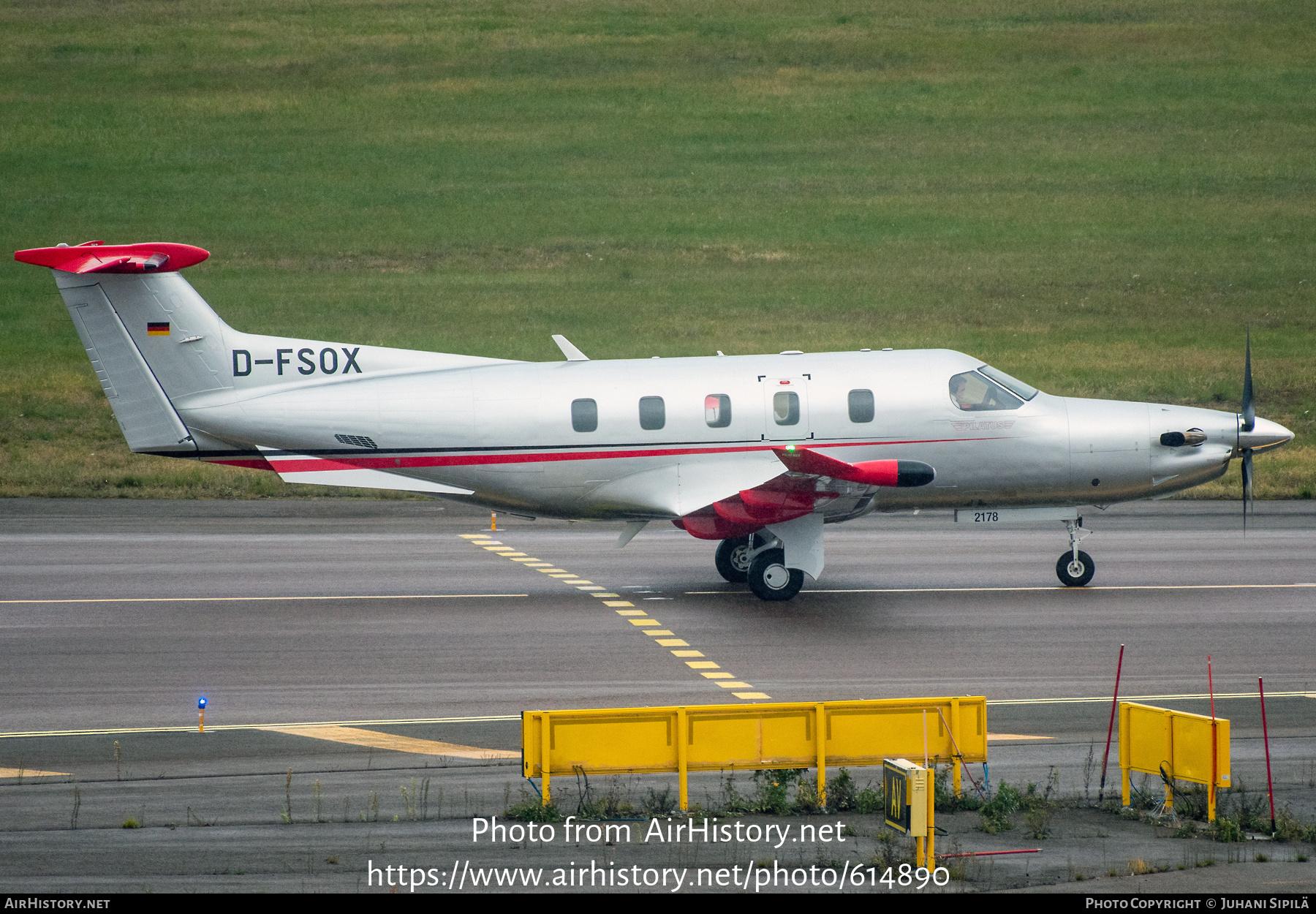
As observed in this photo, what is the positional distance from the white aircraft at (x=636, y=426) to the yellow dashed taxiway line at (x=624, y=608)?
1228 millimetres

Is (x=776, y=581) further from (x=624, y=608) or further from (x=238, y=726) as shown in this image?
(x=238, y=726)

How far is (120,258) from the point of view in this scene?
19.7 metres

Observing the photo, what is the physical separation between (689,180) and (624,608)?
43637 mm

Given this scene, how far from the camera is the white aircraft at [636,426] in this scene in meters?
20.2

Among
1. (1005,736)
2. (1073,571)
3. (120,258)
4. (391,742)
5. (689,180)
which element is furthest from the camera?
(689,180)

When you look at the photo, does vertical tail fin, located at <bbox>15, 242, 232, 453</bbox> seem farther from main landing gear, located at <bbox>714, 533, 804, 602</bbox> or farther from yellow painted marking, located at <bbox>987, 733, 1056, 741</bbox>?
yellow painted marking, located at <bbox>987, 733, 1056, 741</bbox>

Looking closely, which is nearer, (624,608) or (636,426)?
(624,608)

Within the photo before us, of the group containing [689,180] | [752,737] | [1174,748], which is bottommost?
[1174,748]

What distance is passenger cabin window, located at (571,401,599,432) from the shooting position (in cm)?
2067

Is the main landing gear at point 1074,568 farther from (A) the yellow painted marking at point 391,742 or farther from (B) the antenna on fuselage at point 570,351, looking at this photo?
(A) the yellow painted marking at point 391,742

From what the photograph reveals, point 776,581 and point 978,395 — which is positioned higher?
point 978,395

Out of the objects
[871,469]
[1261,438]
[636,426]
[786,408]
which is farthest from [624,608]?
[1261,438]

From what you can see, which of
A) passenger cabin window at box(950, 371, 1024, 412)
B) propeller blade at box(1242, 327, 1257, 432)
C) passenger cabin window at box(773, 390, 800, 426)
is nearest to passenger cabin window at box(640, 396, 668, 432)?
passenger cabin window at box(773, 390, 800, 426)

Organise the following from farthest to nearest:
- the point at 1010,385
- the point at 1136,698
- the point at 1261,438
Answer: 1. the point at 1010,385
2. the point at 1261,438
3. the point at 1136,698
